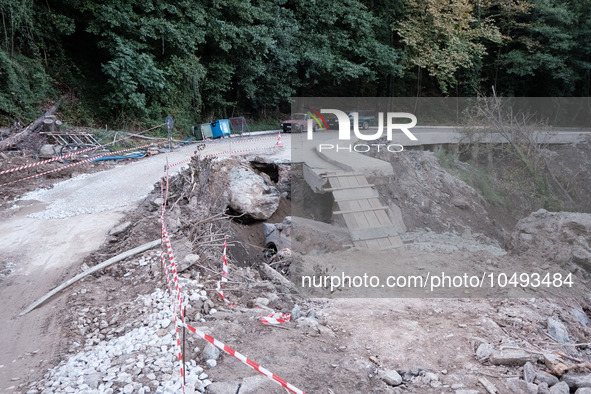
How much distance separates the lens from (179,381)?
3.72 m

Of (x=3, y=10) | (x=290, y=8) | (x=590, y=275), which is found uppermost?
(x=290, y=8)

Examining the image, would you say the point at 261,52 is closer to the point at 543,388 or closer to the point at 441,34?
the point at 441,34

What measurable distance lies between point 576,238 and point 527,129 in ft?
28.2

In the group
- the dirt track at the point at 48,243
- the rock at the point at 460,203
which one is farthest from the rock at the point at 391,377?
the rock at the point at 460,203

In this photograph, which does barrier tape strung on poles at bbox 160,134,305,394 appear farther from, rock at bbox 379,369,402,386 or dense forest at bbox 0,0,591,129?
dense forest at bbox 0,0,591,129

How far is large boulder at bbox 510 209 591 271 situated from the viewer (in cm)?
820

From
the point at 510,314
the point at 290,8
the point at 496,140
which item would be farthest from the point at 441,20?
the point at 510,314

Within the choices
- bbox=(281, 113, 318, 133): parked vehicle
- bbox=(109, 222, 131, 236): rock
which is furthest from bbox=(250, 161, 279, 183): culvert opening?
bbox=(281, 113, 318, 133): parked vehicle

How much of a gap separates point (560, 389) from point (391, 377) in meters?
1.51

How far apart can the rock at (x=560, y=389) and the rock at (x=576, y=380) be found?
0.14 meters

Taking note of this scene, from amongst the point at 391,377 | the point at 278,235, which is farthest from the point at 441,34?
the point at 391,377

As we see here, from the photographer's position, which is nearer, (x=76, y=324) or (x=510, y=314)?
(x=76, y=324)

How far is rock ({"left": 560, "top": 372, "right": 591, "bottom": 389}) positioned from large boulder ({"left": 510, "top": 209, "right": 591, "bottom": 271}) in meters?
4.76

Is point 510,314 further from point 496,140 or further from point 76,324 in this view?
point 496,140
